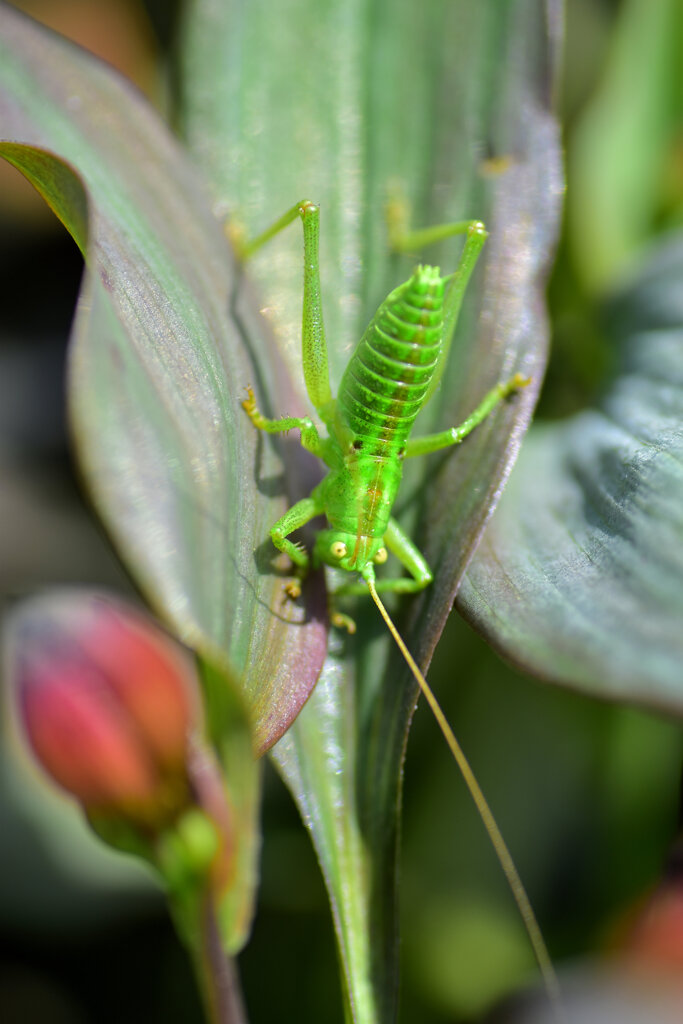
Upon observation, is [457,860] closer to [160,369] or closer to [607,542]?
[607,542]

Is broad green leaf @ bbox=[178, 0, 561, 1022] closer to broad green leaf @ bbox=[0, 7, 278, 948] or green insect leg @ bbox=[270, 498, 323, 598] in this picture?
green insect leg @ bbox=[270, 498, 323, 598]

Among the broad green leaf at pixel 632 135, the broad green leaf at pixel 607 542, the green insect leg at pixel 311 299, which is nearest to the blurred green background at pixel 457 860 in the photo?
the broad green leaf at pixel 632 135

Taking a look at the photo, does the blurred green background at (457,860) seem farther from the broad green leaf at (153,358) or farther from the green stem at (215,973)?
the green stem at (215,973)

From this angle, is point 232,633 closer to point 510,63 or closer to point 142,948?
point 510,63

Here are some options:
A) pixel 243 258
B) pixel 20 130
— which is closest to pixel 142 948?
pixel 243 258

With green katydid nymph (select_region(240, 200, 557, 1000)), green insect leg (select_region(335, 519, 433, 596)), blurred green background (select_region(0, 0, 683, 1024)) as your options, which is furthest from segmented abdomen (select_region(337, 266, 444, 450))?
blurred green background (select_region(0, 0, 683, 1024))

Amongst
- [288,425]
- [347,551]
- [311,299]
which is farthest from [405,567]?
[311,299]
